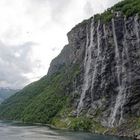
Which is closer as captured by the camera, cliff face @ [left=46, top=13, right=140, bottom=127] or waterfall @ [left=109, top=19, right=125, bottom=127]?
cliff face @ [left=46, top=13, right=140, bottom=127]

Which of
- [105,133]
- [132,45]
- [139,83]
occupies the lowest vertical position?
[105,133]

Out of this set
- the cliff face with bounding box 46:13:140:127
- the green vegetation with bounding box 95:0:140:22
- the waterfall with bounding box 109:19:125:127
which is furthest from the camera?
the green vegetation with bounding box 95:0:140:22

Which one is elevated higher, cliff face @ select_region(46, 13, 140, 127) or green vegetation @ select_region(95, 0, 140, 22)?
green vegetation @ select_region(95, 0, 140, 22)

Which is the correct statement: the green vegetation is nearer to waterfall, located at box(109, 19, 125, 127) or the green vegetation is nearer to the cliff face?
the cliff face

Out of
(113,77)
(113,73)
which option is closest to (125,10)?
(113,73)

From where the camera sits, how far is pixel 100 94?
17962 cm

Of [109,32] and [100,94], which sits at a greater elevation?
[109,32]

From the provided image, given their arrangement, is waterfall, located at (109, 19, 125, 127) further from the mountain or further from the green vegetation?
the green vegetation

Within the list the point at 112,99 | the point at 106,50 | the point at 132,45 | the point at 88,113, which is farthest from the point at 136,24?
the point at 88,113

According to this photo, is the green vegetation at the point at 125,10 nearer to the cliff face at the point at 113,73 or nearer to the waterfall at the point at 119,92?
the cliff face at the point at 113,73

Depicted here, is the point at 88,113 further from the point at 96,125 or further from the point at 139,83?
the point at 139,83

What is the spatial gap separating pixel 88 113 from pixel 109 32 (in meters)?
40.9

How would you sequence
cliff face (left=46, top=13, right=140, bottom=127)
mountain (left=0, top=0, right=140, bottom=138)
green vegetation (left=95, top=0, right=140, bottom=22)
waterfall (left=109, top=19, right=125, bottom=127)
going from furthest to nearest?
1. green vegetation (left=95, top=0, right=140, bottom=22)
2. waterfall (left=109, top=19, right=125, bottom=127)
3. cliff face (left=46, top=13, right=140, bottom=127)
4. mountain (left=0, top=0, right=140, bottom=138)

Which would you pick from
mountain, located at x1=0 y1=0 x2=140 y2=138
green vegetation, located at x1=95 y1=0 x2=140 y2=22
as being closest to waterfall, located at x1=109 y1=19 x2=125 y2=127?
mountain, located at x1=0 y1=0 x2=140 y2=138
